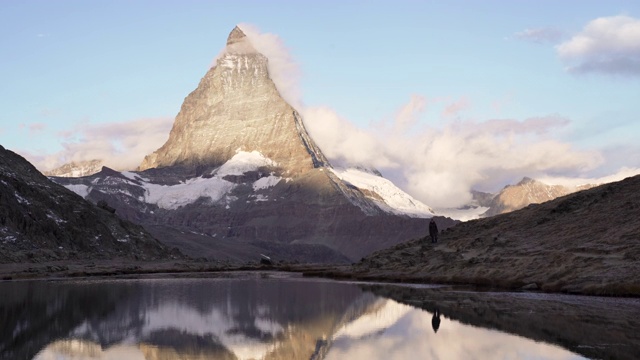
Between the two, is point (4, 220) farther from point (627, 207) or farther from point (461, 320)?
point (461, 320)

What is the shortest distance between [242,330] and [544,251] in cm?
3064

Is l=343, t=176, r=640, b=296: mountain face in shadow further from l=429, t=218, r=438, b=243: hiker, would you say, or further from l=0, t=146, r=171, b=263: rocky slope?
l=0, t=146, r=171, b=263: rocky slope

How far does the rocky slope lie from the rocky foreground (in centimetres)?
7589

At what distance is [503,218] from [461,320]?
146 feet

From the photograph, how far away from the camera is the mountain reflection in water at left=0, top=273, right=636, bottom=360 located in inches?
1206

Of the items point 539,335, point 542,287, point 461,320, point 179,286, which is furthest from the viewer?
point 179,286

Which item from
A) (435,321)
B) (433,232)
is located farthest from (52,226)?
(435,321)

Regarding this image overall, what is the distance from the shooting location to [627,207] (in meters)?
64.3

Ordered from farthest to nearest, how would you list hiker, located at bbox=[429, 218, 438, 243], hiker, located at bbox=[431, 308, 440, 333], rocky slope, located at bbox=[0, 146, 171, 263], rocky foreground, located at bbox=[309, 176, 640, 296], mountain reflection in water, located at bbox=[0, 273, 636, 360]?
1. rocky slope, located at bbox=[0, 146, 171, 263]
2. hiker, located at bbox=[429, 218, 438, 243]
3. rocky foreground, located at bbox=[309, 176, 640, 296]
4. hiker, located at bbox=[431, 308, 440, 333]
5. mountain reflection in water, located at bbox=[0, 273, 636, 360]

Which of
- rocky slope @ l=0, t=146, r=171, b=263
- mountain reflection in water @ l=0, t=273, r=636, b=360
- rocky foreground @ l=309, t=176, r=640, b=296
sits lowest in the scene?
mountain reflection in water @ l=0, t=273, r=636, b=360

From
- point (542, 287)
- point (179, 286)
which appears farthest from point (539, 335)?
point (179, 286)

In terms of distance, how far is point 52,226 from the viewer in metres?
160

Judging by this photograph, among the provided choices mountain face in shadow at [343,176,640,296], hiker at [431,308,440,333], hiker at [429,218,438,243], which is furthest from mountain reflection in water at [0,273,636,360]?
hiker at [429,218,438,243]

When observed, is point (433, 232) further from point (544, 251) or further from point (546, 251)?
point (546, 251)
